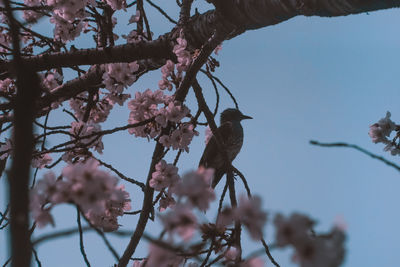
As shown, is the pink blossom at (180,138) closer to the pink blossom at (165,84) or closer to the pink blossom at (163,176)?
the pink blossom at (163,176)

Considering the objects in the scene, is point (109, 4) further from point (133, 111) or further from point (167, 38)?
point (133, 111)

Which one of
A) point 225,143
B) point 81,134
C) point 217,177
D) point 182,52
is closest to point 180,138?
point 182,52

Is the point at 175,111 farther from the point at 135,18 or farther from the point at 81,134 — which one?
the point at 135,18

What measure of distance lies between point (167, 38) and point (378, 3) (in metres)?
2.13

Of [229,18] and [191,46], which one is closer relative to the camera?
[229,18]

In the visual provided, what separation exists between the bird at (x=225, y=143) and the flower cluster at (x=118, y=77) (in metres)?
1.06

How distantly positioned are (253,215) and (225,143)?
4.04 metres

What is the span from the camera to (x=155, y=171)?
11.8ft

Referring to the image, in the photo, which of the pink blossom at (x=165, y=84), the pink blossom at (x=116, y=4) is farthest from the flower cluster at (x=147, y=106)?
the pink blossom at (x=116, y=4)

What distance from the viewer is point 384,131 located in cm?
415

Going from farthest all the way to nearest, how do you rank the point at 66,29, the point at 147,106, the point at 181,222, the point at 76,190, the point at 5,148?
the point at 66,29
the point at 5,148
the point at 147,106
the point at 76,190
the point at 181,222

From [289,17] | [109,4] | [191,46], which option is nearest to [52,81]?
[109,4]

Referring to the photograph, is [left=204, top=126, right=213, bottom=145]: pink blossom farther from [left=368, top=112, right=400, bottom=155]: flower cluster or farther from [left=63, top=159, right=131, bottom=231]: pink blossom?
[left=63, top=159, right=131, bottom=231]: pink blossom

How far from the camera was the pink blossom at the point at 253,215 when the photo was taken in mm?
1495
